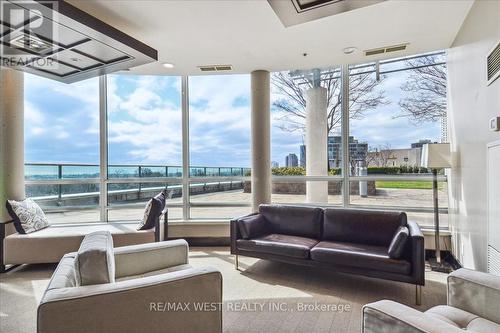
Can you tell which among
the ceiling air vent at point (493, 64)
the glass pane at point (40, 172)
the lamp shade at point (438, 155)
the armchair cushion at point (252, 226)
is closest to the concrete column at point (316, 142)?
the armchair cushion at point (252, 226)

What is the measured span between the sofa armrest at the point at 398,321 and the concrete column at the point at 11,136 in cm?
442

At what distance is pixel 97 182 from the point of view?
473 cm

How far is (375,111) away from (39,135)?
5326 millimetres

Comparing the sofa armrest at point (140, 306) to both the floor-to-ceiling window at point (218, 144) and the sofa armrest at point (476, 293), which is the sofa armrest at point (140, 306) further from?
the floor-to-ceiling window at point (218, 144)

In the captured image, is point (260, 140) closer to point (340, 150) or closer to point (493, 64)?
point (340, 150)

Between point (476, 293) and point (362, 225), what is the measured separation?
163 centimetres

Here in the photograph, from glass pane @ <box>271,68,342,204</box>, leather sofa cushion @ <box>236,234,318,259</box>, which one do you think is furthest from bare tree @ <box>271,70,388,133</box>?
leather sofa cushion @ <box>236,234,318,259</box>

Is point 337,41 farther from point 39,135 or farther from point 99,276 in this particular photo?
point 39,135

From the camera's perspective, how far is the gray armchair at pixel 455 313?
52.7 inches

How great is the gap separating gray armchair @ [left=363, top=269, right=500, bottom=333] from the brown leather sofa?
83cm

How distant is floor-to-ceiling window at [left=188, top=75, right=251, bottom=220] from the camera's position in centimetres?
495

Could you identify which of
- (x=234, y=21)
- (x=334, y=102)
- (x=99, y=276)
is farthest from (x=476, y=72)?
(x=99, y=276)

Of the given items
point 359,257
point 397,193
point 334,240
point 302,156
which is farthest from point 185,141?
point 397,193

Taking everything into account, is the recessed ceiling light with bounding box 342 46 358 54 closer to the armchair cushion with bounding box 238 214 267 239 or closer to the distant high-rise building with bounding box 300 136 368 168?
the distant high-rise building with bounding box 300 136 368 168
